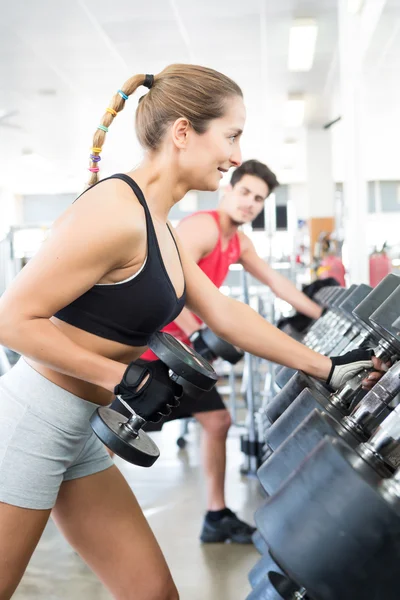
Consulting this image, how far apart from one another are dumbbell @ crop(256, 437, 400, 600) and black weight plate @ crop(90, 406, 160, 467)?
1.24 feet

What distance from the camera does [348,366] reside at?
137cm

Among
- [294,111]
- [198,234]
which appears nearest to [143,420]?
[198,234]

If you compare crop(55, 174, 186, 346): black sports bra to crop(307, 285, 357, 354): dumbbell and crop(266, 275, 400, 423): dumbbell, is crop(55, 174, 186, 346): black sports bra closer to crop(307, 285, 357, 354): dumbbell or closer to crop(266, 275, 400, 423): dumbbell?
crop(266, 275, 400, 423): dumbbell

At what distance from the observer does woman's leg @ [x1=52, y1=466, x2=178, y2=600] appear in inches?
51.9

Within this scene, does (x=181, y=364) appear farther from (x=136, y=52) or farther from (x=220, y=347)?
(x=136, y=52)

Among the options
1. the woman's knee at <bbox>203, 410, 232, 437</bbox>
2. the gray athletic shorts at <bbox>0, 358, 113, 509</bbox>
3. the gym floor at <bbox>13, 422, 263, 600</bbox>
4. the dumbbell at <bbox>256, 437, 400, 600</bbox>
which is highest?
the dumbbell at <bbox>256, 437, 400, 600</bbox>

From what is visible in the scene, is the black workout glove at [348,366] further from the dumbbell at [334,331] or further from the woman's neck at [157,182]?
the woman's neck at [157,182]

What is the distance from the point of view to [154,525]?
3084mm

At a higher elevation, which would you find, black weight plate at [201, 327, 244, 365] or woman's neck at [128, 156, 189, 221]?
woman's neck at [128, 156, 189, 221]

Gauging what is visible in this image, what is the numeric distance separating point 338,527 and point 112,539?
0.79m

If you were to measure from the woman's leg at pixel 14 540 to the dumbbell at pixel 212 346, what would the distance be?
1533 mm

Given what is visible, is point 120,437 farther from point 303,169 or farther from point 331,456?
point 303,169

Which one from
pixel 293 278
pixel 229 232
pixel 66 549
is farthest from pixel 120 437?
pixel 293 278

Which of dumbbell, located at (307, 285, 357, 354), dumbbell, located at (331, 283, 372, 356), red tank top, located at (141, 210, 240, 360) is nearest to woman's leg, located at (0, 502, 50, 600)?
dumbbell, located at (331, 283, 372, 356)
